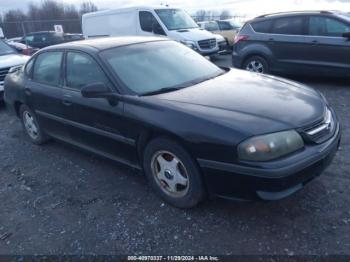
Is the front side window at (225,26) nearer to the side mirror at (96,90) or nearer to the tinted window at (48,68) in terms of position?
the tinted window at (48,68)

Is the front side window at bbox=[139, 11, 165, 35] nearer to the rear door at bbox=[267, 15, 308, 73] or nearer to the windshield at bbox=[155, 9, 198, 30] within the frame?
the windshield at bbox=[155, 9, 198, 30]

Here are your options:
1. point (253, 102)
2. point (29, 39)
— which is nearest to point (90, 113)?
point (253, 102)

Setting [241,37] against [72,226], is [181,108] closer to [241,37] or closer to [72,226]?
[72,226]

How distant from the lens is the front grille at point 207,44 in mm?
11229

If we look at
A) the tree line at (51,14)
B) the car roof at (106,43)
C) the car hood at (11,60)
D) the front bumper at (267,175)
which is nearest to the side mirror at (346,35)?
the car roof at (106,43)

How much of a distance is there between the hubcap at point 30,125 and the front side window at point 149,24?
22.1 ft

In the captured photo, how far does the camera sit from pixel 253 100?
319 centimetres

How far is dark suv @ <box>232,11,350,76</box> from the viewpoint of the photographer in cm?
715

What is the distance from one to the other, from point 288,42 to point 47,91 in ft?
17.9

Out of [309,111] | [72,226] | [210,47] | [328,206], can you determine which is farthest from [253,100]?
[210,47]

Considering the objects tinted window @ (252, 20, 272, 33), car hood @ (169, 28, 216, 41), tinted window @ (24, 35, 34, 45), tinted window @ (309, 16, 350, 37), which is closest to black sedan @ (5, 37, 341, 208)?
tinted window @ (309, 16, 350, 37)

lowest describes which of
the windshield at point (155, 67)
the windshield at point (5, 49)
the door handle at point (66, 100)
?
the windshield at point (5, 49)

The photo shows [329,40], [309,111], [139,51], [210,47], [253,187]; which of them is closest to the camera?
[253,187]

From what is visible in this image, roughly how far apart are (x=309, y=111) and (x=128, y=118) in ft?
5.51
